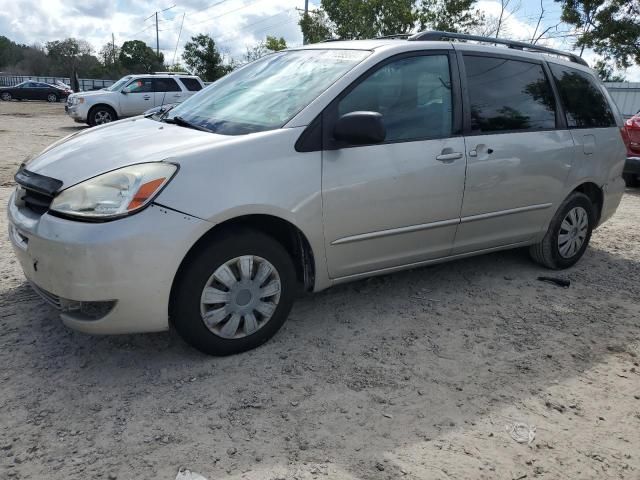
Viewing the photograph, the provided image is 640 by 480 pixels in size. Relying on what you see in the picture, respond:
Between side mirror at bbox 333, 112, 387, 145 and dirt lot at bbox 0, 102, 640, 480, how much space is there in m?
1.23

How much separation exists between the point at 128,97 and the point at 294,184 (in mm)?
14539

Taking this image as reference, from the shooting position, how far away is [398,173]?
3.47m

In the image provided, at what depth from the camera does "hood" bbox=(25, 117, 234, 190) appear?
2891mm

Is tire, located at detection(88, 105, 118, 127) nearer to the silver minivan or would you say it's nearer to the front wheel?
the front wheel

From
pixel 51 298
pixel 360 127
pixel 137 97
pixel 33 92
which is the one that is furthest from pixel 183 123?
pixel 33 92

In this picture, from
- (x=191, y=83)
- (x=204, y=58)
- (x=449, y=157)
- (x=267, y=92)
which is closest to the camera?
(x=267, y=92)

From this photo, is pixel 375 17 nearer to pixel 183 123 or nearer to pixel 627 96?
pixel 627 96

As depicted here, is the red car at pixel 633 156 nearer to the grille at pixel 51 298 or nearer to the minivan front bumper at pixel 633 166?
the minivan front bumper at pixel 633 166

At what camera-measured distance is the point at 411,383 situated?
2992 millimetres

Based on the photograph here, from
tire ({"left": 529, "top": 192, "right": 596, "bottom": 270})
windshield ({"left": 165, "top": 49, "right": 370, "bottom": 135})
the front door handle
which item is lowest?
tire ({"left": 529, "top": 192, "right": 596, "bottom": 270})

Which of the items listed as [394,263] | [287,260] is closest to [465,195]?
[394,263]

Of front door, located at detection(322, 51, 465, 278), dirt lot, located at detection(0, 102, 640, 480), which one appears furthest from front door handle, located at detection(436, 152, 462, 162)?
dirt lot, located at detection(0, 102, 640, 480)

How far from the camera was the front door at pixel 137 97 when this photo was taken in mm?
16055

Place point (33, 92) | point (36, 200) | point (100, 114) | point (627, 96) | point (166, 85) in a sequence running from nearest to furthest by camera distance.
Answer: point (36, 200) < point (100, 114) < point (166, 85) < point (627, 96) < point (33, 92)
